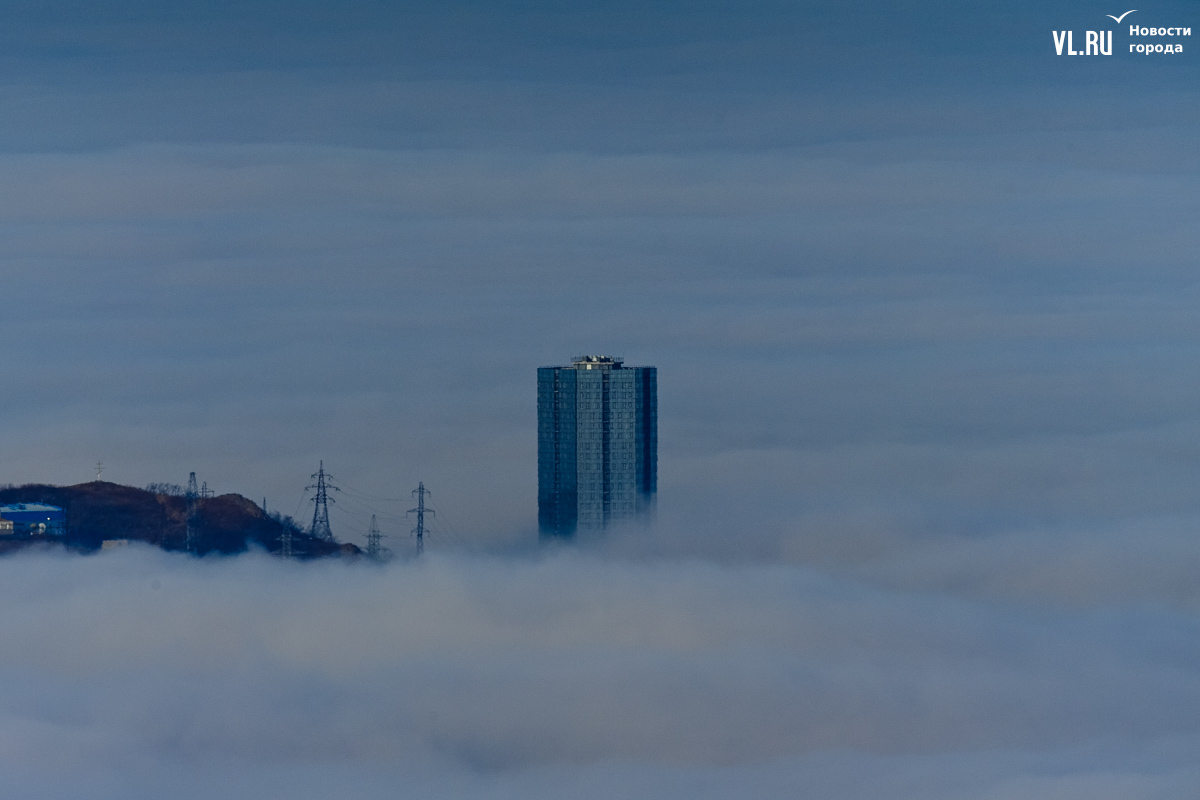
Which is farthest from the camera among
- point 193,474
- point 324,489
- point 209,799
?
point 193,474

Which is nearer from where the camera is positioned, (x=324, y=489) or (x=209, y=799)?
(x=209, y=799)

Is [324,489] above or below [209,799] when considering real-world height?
above

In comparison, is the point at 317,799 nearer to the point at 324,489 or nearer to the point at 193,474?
the point at 324,489

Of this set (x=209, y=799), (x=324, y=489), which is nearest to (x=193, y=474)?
(x=324, y=489)

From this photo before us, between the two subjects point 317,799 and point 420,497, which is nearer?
point 317,799

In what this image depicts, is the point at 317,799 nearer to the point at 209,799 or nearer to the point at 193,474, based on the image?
the point at 209,799

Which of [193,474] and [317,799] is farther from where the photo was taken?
[193,474]

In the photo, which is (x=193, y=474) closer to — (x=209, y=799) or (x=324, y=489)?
(x=324, y=489)

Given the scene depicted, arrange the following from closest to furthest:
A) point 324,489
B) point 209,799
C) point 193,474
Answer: point 209,799 < point 324,489 < point 193,474

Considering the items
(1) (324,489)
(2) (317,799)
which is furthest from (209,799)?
(1) (324,489)
